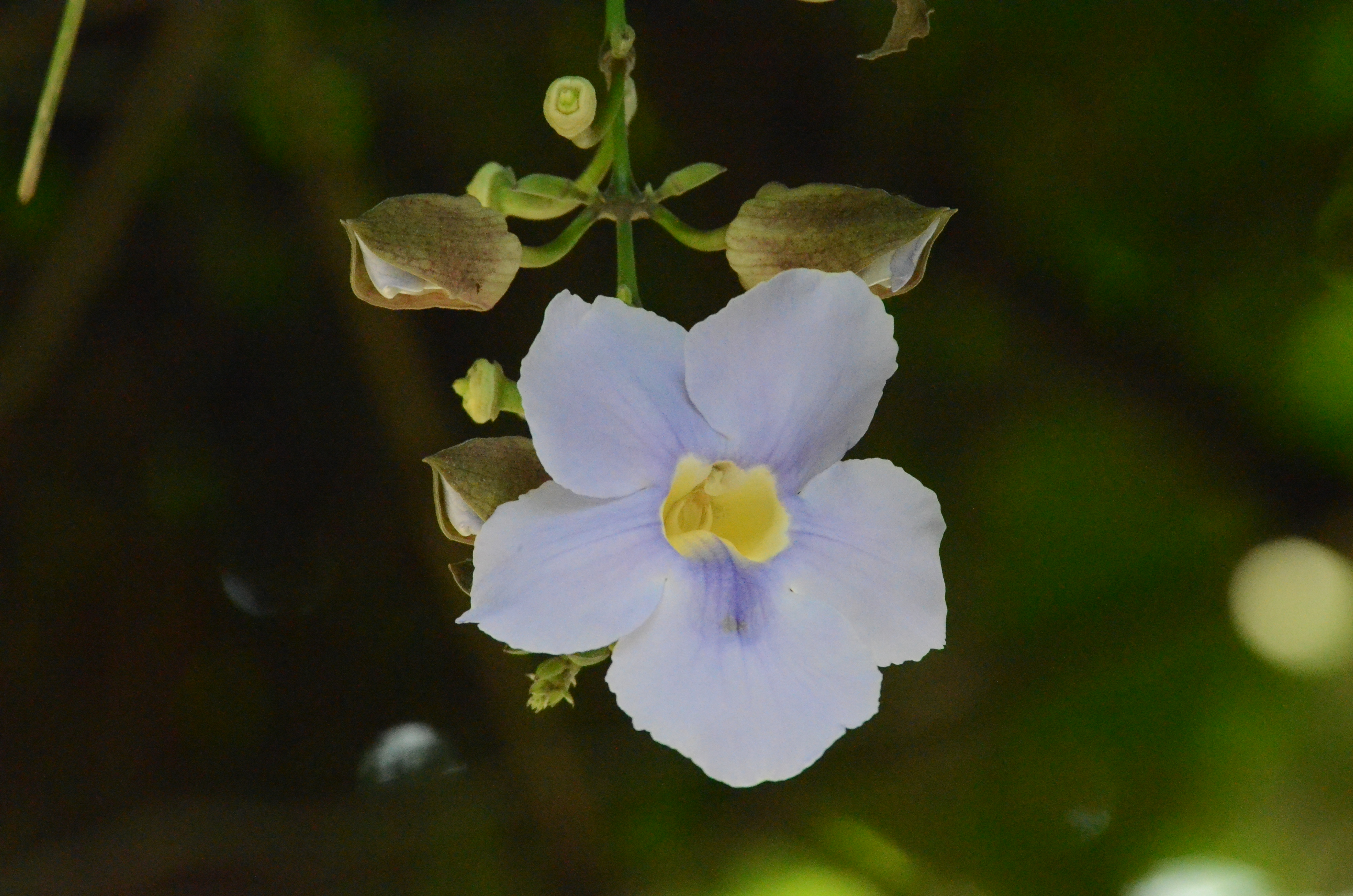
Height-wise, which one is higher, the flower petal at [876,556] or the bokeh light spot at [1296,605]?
the flower petal at [876,556]

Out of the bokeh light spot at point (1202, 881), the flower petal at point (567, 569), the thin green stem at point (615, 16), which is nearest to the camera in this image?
the flower petal at point (567, 569)

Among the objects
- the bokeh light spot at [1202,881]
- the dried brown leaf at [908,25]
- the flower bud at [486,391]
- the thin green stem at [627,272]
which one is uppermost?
the dried brown leaf at [908,25]

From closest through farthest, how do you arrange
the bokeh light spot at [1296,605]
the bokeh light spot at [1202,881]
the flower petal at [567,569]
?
1. the flower petal at [567,569]
2. the bokeh light spot at [1202,881]
3. the bokeh light spot at [1296,605]

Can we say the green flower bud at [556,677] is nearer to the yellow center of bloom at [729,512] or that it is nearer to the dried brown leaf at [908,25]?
the yellow center of bloom at [729,512]

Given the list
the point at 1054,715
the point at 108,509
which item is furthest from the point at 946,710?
the point at 108,509

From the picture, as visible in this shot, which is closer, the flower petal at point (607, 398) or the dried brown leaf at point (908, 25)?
the flower petal at point (607, 398)

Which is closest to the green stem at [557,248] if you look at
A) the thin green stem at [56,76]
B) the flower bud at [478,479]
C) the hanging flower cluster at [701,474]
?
the hanging flower cluster at [701,474]

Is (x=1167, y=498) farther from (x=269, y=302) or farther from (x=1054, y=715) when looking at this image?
(x=269, y=302)
